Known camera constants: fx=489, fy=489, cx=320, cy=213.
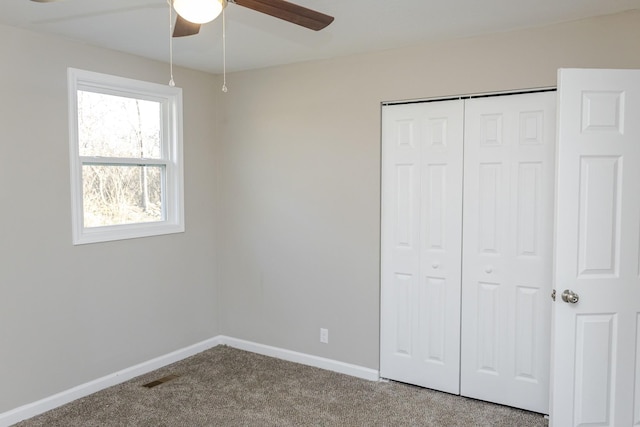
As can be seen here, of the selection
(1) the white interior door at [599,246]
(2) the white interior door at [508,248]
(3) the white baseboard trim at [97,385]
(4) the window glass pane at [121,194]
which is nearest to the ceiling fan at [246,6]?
(1) the white interior door at [599,246]

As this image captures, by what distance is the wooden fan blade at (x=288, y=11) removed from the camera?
1.80 meters

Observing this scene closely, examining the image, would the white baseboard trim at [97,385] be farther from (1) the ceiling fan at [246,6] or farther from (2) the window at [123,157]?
(1) the ceiling fan at [246,6]

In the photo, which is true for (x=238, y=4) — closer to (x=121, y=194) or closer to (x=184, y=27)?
(x=184, y=27)

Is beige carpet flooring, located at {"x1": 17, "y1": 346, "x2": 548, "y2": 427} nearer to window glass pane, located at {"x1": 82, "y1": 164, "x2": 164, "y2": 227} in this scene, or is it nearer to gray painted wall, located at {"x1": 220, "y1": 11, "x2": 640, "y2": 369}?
gray painted wall, located at {"x1": 220, "y1": 11, "x2": 640, "y2": 369}

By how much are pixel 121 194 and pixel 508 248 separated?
2815mm

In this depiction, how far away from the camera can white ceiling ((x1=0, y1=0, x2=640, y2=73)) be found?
102 inches

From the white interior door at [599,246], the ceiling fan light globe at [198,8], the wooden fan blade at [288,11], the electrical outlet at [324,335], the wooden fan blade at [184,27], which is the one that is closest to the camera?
the ceiling fan light globe at [198,8]

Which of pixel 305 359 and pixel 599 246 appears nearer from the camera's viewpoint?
pixel 599 246

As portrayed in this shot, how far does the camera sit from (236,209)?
4.36 m

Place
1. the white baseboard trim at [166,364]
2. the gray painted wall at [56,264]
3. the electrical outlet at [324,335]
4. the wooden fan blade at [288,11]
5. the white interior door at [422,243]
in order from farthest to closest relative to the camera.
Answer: the electrical outlet at [324,335] → the white interior door at [422,243] → the white baseboard trim at [166,364] → the gray painted wall at [56,264] → the wooden fan blade at [288,11]

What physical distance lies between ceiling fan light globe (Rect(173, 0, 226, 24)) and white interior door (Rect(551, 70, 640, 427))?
1819 millimetres

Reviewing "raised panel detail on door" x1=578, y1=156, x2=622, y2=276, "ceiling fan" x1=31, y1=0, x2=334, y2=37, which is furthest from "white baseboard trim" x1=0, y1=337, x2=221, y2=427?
"raised panel detail on door" x1=578, y1=156, x2=622, y2=276

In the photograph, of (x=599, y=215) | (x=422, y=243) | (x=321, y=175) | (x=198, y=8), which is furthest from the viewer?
(x=321, y=175)

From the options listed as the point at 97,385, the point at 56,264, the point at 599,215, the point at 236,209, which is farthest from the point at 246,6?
the point at 97,385
